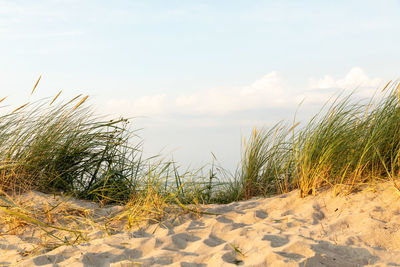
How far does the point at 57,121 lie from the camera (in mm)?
4230

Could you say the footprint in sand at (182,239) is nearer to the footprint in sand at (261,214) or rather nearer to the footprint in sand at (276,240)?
A: the footprint in sand at (276,240)

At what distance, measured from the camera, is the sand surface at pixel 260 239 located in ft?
7.41

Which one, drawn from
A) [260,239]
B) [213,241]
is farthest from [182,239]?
[260,239]

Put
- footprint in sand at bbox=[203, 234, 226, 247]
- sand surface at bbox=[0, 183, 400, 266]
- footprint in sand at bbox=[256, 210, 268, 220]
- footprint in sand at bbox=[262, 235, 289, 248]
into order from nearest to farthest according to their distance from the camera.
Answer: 1. sand surface at bbox=[0, 183, 400, 266]
2. footprint in sand at bbox=[262, 235, 289, 248]
3. footprint in sand at bbox=[203, 234, 226, 247]
4. footprint in sand at bbox=[256, 210, 268, 220]

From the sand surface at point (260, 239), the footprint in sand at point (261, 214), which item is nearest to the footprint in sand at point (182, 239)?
the sand surface at point (260, 239)

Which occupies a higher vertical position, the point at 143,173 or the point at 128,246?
the point at 143,173

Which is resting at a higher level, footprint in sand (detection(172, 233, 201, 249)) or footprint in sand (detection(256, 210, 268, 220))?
footprint in sand (detection(256, 210, 268, 220))

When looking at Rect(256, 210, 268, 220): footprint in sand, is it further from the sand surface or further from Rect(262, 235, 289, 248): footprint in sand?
Rect(262, 235, 289, 248): footprint in sand

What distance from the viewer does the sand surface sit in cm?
226

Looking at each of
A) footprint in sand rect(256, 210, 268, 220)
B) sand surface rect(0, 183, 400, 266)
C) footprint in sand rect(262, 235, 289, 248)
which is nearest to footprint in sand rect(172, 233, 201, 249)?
sand surface rect(0, 183, 400, 266)

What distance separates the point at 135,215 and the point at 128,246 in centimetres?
48

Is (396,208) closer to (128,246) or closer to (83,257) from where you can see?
(128,246)

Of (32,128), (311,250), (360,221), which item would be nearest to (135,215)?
(311,250)

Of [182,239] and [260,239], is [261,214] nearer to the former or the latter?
[260,239]
